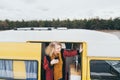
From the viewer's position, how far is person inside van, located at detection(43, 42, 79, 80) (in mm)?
5590

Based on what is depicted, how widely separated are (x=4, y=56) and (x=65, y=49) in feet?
4.23

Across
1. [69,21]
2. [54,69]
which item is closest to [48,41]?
[54,69]

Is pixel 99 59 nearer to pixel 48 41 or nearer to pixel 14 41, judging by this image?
pixel 48 41

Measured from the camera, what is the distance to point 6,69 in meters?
5.54

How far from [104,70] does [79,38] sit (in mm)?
854

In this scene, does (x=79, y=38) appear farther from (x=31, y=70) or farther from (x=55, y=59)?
(x=31, y=70)

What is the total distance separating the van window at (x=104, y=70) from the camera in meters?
5.29

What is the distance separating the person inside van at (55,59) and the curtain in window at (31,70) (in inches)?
10.5

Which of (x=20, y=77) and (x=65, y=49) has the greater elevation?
(x=65, y=49)

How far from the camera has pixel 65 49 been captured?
571 cm

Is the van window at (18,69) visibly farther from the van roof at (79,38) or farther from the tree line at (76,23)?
the tree line at (76,23)

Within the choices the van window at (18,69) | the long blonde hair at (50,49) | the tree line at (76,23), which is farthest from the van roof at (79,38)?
the tree line at (76,23)

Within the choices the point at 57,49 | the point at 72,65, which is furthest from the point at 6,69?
the point at 72,65

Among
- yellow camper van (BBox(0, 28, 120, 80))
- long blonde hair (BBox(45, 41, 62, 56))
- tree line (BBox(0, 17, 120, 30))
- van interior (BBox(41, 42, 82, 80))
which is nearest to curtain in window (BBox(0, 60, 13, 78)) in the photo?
yellow camper van (BBox(0, 28, 120, 80))
